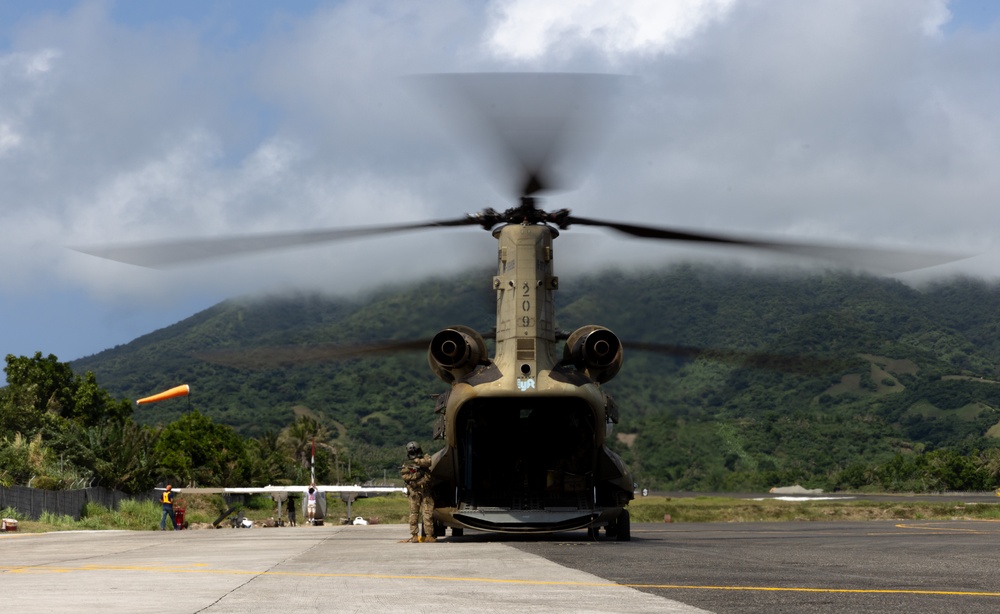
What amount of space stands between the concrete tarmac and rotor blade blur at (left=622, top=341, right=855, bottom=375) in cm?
523

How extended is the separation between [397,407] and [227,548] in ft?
345

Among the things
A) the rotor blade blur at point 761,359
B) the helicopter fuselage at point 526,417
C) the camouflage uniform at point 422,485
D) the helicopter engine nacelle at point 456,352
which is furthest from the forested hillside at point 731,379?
the camouflage uniform at point 422,485

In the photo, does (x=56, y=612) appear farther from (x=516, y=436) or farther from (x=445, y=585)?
(x=516, y=436)

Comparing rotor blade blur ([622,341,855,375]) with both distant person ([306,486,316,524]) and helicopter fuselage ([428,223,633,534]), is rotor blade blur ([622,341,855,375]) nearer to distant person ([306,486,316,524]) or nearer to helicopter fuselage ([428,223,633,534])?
helicopter fuselage ([428,223,633,534])

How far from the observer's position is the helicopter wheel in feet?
72.7

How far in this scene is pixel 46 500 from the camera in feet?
116

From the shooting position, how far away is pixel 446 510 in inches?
843

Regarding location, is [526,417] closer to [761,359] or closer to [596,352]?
[596,352]

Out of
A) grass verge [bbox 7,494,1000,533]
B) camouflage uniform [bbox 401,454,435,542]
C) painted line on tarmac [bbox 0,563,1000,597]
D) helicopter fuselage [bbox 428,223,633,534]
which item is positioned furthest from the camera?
grass verge [bbox 7,494,1000,533]

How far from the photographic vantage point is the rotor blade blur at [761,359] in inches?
765

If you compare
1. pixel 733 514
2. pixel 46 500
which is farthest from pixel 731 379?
pixel 46 500

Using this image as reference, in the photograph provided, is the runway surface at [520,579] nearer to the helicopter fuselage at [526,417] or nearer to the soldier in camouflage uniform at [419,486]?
the helicopter fuselage at [526,417]

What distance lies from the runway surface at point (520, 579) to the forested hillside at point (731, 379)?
4.23 metres

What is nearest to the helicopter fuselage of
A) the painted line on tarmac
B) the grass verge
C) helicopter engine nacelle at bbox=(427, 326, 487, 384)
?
helicopter engine nacelle at bbox=(427, 326, 487, 384)
